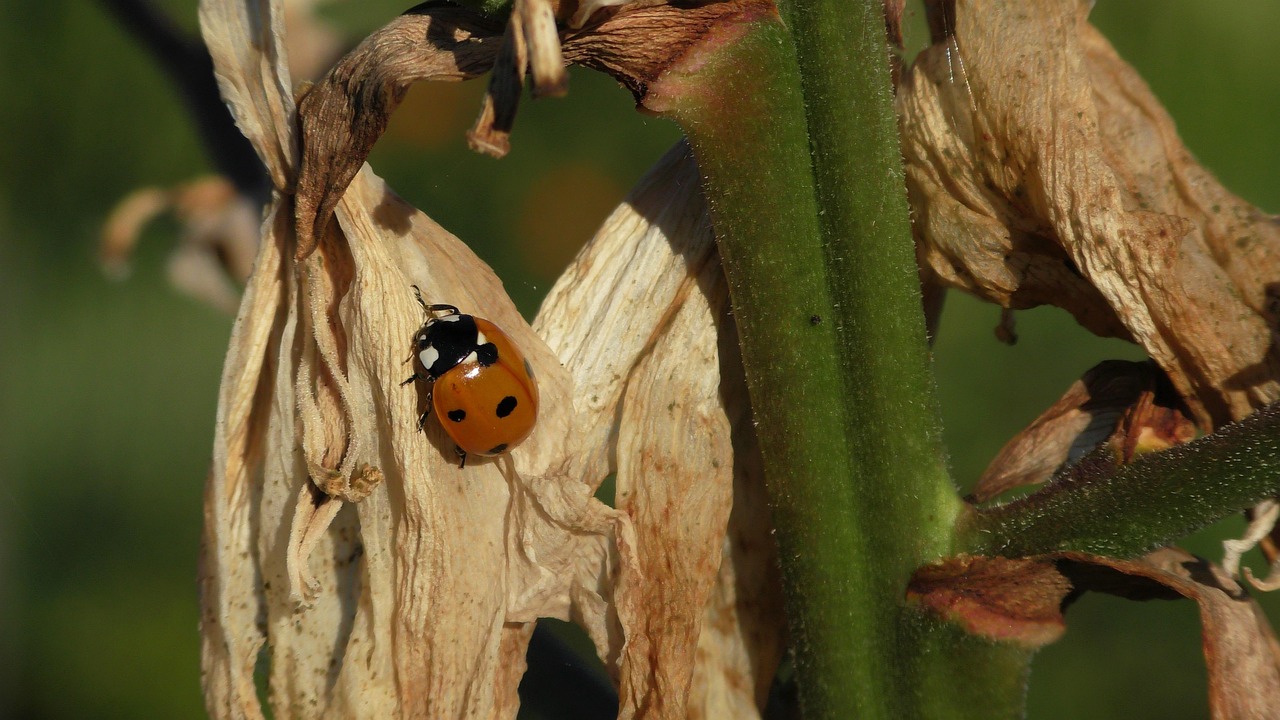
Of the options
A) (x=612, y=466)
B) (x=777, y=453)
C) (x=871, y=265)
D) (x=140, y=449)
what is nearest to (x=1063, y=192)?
(x=871, y=265)

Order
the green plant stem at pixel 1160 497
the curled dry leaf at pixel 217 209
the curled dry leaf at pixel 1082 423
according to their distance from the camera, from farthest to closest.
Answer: the curled dry leaf at pixel 217 209 → the curled dry leaf at pixel 1082 423 → the green plant stem at pixel 1160 497

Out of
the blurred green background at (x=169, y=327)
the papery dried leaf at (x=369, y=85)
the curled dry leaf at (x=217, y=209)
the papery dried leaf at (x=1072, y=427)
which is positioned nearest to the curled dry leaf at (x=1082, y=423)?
the papery dried leaf at (x=1072, y=427)

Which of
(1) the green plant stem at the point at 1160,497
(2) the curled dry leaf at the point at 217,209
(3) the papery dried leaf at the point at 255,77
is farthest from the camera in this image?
(2) the curled dry leaf at the point at 217,209

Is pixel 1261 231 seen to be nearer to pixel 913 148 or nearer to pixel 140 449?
pixel 913 148

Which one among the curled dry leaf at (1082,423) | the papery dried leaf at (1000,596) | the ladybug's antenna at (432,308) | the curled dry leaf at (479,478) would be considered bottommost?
the papery dried leaf at (1000,596)

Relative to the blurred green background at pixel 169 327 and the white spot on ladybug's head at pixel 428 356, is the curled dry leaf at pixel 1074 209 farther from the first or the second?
the blurred green background at pixel 169 327

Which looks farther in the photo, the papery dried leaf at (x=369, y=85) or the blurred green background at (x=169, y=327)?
the blurred green background at (x=169, y=327)

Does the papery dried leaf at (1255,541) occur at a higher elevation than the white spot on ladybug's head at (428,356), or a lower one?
lower
